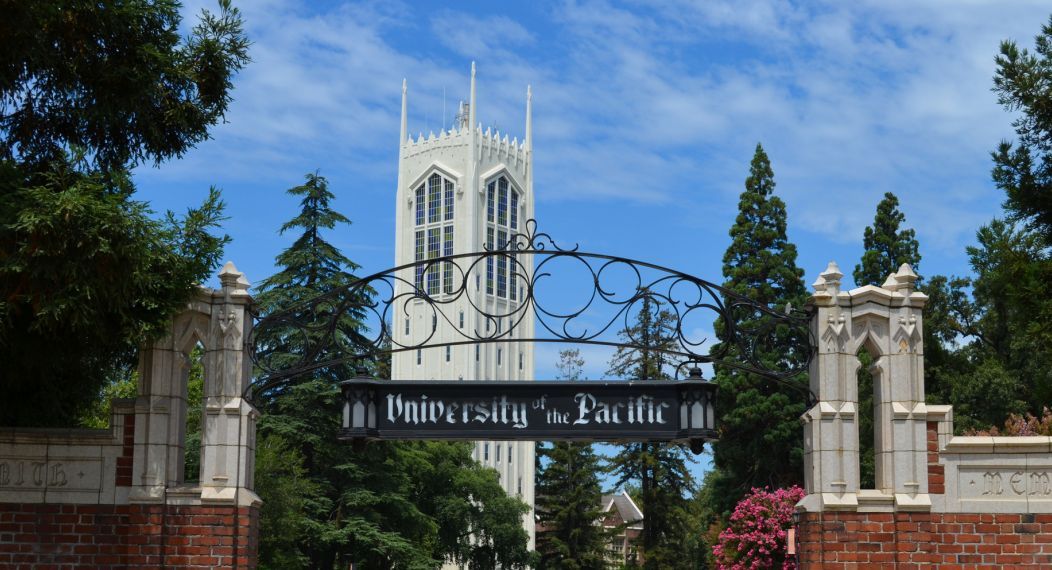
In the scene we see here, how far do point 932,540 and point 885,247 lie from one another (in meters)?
30.0

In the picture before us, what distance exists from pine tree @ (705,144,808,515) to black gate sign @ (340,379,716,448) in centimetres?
2599

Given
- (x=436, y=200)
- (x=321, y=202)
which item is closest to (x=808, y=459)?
(x=321, y=202)

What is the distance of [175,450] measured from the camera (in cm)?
1159

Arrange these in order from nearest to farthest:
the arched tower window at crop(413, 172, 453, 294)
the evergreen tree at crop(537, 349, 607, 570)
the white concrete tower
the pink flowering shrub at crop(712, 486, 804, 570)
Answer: the pink flowering shrub at crop(712, 486, 804, 570), the evergreen tree at crop(537, 349, 607, 570), the white concrete tower, the arched tower window at crop(413, 172, 453, 294)

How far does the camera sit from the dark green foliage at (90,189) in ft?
34.0

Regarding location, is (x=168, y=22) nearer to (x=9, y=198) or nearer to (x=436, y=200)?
(x=9, y=198)

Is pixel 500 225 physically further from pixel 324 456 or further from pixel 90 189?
pixel 90 189

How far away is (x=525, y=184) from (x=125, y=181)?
86.1m

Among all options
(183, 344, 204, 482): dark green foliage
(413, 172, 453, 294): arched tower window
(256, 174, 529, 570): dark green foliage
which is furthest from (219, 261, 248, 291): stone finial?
(413, 172, 453, 294): arched tower window

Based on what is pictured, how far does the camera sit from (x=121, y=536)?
11359 mm

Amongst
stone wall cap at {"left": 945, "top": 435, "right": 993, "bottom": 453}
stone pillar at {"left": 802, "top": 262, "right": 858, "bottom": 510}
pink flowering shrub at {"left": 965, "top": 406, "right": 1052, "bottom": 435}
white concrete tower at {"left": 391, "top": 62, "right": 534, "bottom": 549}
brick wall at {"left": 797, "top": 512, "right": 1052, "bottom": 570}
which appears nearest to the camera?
brick wall at {"left": 797, "top": 512, "right": 1052, "bottom": 570}

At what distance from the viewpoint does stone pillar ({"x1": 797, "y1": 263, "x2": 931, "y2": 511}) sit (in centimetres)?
1138

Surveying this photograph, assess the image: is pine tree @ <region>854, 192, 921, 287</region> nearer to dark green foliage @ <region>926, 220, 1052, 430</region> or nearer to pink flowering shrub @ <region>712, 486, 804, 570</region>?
dark green foliage @ <region>926, 220, 1052, 430</region>

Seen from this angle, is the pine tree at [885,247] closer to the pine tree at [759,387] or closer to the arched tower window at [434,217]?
the pine tree at [759,387]
